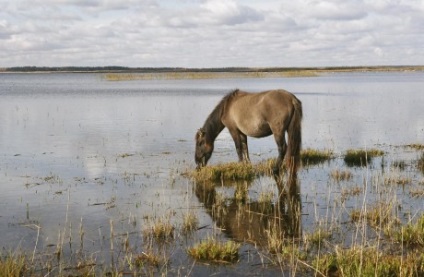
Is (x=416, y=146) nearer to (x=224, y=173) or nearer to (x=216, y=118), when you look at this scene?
(x=216, y=118)

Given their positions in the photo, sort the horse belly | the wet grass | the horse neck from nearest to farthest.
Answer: the wet grass → the horse belly → the horse neck

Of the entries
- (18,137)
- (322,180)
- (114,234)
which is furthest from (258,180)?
(18,137)

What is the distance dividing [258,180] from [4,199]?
16.6 ft

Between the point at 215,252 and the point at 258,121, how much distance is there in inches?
217

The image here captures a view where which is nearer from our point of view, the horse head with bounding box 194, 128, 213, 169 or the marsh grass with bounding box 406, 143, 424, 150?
the horse head with bounding box 194, 128, 213, 169

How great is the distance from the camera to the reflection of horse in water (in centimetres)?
677

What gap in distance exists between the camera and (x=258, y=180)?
10477 mm

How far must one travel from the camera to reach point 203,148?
39.3 feet

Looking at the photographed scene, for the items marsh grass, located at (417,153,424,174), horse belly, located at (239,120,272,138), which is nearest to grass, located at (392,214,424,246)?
horse belly, located at (239,120,272,138)

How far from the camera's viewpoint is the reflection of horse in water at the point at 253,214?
22.2ft

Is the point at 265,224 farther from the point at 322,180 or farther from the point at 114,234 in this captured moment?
the point at 322,180

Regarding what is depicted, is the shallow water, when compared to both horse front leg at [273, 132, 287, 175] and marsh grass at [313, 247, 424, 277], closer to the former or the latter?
horse front leg at [273, 132, 287, 175]

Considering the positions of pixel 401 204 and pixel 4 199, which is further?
pixel 4 199

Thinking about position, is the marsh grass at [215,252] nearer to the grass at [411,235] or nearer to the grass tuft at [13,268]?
the grass tuft at [13,268]
